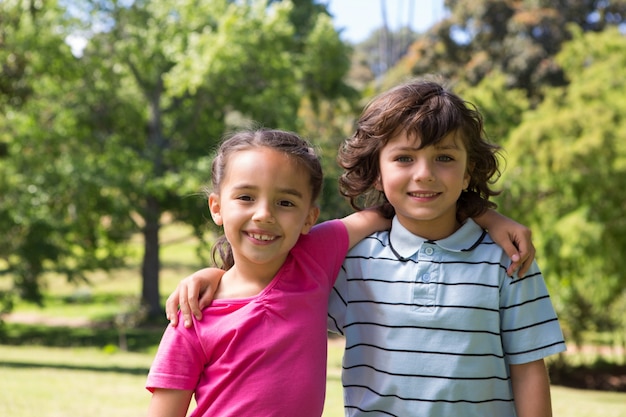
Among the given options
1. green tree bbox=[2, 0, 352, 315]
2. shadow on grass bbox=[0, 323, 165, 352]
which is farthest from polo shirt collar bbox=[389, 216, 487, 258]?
shadow on grass bbox=[0, 323, 165, 352]

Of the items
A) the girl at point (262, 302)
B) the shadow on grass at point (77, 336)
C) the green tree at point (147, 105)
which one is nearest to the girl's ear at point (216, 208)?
the girl at point (262, 302)

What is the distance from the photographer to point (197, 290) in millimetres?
1948

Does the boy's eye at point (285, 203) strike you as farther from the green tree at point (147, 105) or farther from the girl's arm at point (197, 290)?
the green tree at point (147, 105)

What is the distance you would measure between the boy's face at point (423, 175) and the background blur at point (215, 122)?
9.48 metres

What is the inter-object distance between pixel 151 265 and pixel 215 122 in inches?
142

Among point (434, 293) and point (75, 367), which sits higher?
point (75, 367)

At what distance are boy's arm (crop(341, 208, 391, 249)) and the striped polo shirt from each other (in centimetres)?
11

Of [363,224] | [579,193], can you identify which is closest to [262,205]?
[363,224]

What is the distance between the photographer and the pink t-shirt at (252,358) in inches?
73.2

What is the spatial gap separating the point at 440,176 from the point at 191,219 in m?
17.1

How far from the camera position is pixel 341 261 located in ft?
7.04

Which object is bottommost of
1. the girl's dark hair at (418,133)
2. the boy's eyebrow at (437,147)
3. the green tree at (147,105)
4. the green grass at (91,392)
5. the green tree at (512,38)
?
the boy's eyebrow at (437,147)

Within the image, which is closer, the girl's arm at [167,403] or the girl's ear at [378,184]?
the girl's arm at [167,403]

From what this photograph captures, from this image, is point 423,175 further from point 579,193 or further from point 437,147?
point 579,193
